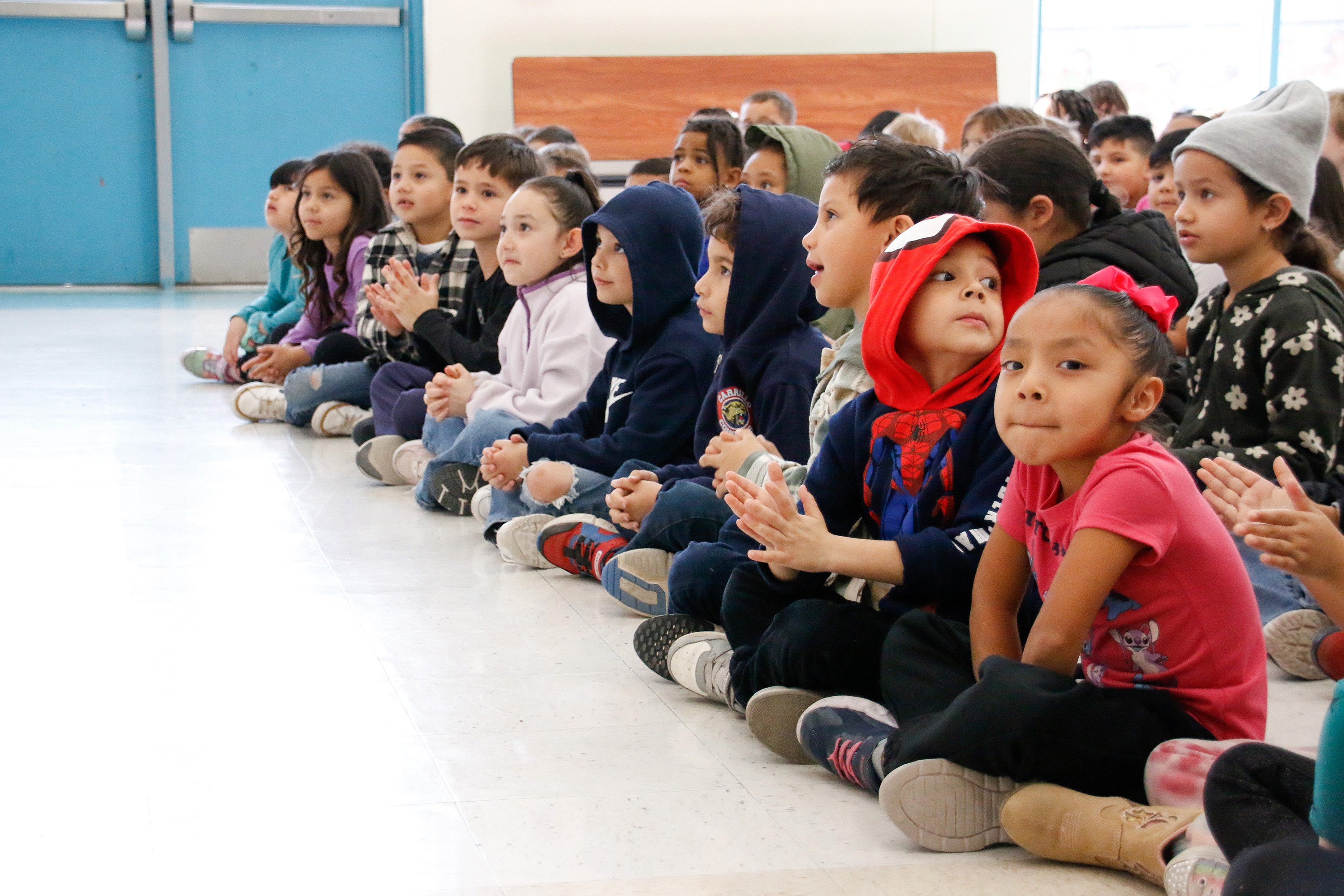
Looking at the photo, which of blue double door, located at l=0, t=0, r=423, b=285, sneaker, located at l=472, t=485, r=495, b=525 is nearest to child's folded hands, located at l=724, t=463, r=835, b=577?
sneaker, located at l=472, t=485, r=495, b=525

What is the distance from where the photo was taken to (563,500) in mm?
2834

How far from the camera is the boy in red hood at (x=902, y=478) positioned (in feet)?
5.61

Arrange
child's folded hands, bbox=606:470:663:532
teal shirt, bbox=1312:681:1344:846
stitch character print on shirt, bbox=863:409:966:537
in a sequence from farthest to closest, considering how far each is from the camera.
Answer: child's folded hands, bbox=606:470:663:532, stitch character print on shirt, bbox=863:409:966:537, teal shirt, bbox=1312:681:1344:846

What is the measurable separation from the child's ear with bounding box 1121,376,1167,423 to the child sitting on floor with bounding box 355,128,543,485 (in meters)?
2.14

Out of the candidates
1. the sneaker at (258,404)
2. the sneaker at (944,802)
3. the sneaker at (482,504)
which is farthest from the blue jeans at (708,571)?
the sneaker at (258,404)

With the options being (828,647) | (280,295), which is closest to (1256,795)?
(828,647)

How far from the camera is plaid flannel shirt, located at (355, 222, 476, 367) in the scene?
3818mm

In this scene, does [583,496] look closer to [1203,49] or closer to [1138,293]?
[1138,293]

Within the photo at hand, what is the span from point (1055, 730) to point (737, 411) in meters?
1.06

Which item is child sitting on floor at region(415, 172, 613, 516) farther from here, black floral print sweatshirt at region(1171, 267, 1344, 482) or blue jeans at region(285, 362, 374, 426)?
black floral print sweatshirt at region(1171, 267, 1344, 482)

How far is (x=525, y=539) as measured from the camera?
278 centimetres

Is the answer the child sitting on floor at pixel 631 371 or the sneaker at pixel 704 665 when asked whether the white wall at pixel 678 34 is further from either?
A: the sneaker at pixel 704 665

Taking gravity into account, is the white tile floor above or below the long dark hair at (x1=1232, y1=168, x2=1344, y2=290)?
below

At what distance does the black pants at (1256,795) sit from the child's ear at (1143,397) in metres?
0.40
